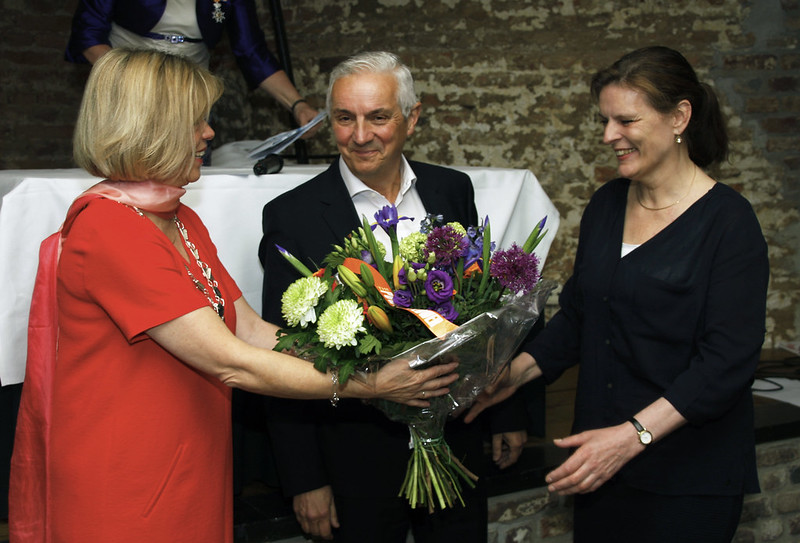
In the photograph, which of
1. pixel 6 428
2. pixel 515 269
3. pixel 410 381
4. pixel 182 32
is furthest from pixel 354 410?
pixel 182 32

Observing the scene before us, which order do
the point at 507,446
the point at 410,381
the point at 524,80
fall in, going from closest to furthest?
1. the point at 410,381
2. the point at 507,446
3. the point at 524,80

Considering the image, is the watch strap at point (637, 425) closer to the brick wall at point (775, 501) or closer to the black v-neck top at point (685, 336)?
the black v-neck top at point (685, 336)

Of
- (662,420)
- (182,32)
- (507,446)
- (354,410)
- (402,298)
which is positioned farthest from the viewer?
(182,32)

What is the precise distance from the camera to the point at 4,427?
2.34 m

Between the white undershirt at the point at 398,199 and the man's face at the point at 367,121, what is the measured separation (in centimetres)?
3

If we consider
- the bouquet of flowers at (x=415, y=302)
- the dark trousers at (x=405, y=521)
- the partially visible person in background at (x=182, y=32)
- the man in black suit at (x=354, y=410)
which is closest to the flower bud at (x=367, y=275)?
the bouquet of flowers at (x=415, y=302)

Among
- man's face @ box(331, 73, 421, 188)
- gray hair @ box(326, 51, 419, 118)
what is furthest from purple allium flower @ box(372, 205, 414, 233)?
gray hair @ box(326, 51, 419, 118)

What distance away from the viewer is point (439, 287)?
162 centimetres

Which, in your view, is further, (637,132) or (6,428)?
(6,428)

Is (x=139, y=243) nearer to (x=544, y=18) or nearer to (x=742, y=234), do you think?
(x=742, y=234)

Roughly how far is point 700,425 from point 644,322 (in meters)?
0.27

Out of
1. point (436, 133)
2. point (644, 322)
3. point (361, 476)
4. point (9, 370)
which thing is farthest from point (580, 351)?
point (436, 133)

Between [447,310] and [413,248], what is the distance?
0.51 ft

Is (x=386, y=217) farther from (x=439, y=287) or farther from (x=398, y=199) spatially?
(x=398, y=199)
